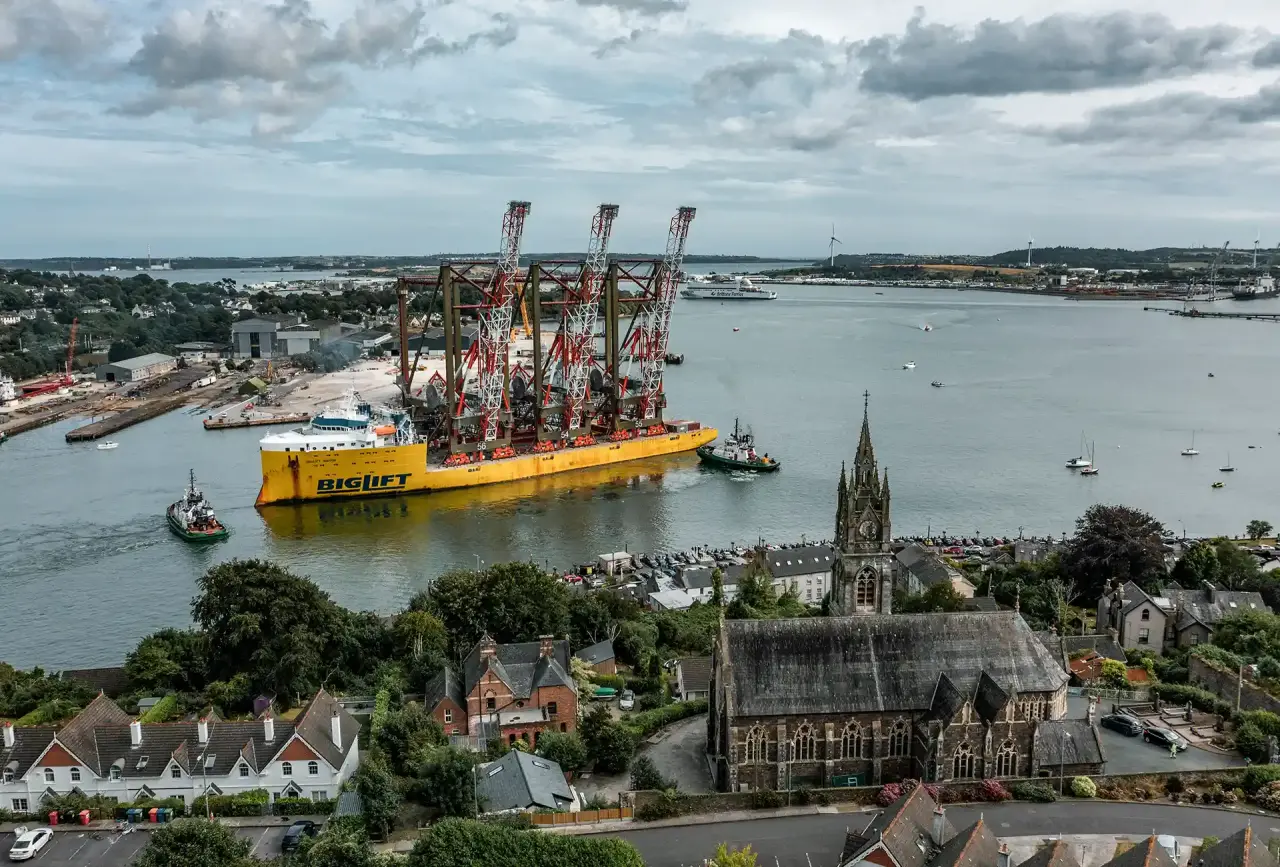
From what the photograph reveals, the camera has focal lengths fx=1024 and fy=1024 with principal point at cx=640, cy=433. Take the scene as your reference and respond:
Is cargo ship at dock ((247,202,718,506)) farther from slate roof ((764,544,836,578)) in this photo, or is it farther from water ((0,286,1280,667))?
slate roof ((764,544,836,578))

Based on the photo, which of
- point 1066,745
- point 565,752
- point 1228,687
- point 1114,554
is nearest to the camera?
point 1066,745

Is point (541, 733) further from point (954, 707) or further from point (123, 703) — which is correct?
point (123, 703)

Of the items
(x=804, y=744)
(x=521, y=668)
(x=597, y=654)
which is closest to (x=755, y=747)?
(x=804, y=744)

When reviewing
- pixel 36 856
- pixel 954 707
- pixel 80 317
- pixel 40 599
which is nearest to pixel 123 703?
pixel 36 856

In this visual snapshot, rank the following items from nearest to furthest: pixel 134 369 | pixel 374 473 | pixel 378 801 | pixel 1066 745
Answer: pixel 378 801 → pixel 1066 745 → pixel 374 473 → pixel 134 369

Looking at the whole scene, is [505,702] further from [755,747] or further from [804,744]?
[804,744]

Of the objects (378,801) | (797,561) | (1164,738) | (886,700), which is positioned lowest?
(797,561)
